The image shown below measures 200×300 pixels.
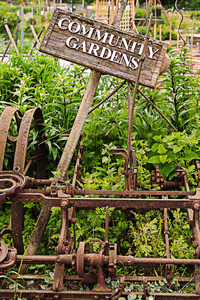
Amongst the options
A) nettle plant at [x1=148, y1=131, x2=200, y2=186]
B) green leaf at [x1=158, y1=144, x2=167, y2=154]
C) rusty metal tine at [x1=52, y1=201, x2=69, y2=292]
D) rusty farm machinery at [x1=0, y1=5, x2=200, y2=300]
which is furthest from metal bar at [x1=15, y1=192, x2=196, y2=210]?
green leaf at [x1=158, y1=144, x2=167, y2=154]

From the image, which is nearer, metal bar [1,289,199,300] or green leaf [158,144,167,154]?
metal bar [1,289,199,300]

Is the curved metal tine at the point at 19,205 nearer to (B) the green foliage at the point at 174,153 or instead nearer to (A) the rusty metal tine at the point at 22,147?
(A) the rusty metal tine at the point at 22,147

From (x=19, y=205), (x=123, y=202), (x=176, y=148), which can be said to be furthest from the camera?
(x=176, y=148)

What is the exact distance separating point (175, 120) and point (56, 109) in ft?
4.84

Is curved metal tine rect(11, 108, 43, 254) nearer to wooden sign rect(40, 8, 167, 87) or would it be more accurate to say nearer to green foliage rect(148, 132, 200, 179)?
A: wooden sign rect(40, 8, 167, 87)

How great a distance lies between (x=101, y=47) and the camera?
3248 millimetres

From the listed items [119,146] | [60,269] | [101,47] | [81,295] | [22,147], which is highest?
[101,47]

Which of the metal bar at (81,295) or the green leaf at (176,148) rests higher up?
the green leaf at (176,148)

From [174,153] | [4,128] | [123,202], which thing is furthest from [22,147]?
[174,153]

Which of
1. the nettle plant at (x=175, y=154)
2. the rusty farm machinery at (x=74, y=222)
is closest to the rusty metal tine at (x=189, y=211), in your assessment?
the rusty farm machinery at (x=74, y=222)

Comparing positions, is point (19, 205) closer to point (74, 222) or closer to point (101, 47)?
point (74, 222)

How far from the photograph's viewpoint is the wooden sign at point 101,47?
3.22m

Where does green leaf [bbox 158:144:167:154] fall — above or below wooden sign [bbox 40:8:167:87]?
below

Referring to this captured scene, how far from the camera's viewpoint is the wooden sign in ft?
10.6
